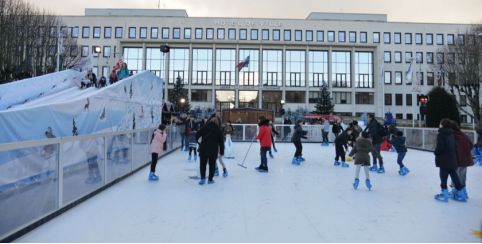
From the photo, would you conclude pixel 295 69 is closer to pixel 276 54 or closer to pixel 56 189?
pixel 276 54

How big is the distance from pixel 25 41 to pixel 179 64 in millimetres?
29545

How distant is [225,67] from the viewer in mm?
53281

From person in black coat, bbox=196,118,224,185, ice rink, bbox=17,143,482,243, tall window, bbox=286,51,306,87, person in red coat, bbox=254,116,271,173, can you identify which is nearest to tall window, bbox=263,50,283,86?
tall window, bbox=286,51,306,87

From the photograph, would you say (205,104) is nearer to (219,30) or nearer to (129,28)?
(219,30)

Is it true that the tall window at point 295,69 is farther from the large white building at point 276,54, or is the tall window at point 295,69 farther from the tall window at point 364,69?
the tall window at point 364,69

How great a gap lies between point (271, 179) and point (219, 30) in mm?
48119

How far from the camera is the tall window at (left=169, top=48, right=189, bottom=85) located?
52.9 metres

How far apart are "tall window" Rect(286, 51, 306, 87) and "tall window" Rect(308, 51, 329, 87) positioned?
139 cm

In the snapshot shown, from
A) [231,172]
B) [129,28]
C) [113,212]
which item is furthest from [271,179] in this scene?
[129,28]

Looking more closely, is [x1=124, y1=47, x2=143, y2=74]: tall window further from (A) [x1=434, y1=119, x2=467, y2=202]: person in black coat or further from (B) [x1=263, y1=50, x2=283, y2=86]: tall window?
(A) [x1=434, y1=119, x2=467, y2=202]: person in black coat

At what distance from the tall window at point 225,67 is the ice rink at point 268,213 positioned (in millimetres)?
45480

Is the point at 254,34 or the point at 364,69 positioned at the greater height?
the point at 254,34

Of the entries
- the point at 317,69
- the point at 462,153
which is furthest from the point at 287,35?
the point at 462,153

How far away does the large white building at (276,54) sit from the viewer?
52.7 meters
